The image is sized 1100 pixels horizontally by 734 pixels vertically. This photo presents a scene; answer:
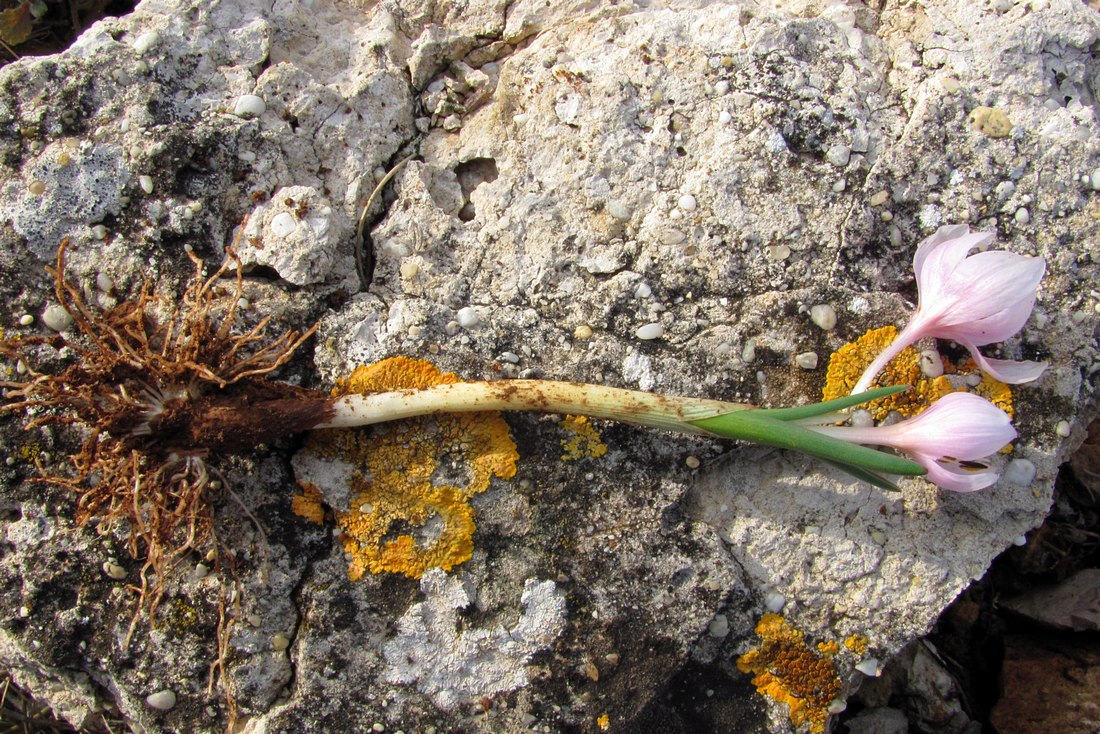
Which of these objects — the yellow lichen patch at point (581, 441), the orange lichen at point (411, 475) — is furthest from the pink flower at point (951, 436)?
the orange lichen at point (411, 475)

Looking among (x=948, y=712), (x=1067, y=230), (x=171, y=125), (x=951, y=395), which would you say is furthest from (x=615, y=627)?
(x=171, y=125)

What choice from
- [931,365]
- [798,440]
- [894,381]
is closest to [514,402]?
[798,440]

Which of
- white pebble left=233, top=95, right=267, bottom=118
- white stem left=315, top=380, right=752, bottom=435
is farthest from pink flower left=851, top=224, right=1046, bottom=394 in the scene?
white pebble left=233, top=95, right=267, bottom=118

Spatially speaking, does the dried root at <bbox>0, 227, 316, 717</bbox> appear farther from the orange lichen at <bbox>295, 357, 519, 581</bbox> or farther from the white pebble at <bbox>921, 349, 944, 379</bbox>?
Result: the white pebble at <bbox>921, 349, 944, 379</bbox>

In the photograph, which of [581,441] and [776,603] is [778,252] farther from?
[776,603]

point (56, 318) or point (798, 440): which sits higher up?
point (56, 318)

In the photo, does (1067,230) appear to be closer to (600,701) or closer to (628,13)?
(628,13)
